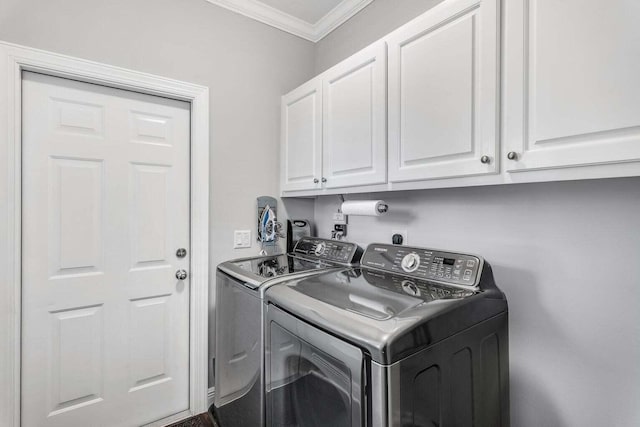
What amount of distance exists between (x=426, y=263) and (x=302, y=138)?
1.16 m

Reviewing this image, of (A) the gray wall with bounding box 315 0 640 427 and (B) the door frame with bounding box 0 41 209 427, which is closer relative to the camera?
(A) the gray wall with bounding box 315 0 640 427

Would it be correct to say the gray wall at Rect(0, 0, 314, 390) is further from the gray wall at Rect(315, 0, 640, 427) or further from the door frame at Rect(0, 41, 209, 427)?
the gray wall at Rect(315, 0, 640, 427)

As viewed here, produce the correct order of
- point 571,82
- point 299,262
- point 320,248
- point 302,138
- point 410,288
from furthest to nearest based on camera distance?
point 302,138 < point 320,248 < point 299,262 < point 410,288 < point 571,82

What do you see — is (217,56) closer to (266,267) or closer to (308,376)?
(266,267)

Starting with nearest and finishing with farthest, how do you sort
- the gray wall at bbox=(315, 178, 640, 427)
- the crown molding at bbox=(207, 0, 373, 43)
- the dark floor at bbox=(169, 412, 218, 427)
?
the gray wall at bbox=(315, 178, 640, 427) → the dark floor at bbox=(169, 412, 218, 427) → the crown molding at bbox=(207, 0, 373, 43)

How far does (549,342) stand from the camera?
Result: 3.85 feet

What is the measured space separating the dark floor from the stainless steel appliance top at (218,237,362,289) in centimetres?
99

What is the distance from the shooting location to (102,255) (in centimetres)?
171

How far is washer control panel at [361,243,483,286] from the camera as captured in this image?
1188mm

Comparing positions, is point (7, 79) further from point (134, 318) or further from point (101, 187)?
point (134, 318)

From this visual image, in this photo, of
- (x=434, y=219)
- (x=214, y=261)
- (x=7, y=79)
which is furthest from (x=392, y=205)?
(x=7, y=79)

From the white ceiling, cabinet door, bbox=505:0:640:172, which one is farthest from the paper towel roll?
the white ceiling

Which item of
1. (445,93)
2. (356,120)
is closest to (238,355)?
(356,120)

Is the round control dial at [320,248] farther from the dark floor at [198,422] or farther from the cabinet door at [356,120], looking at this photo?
the dark floor at [198,422]
